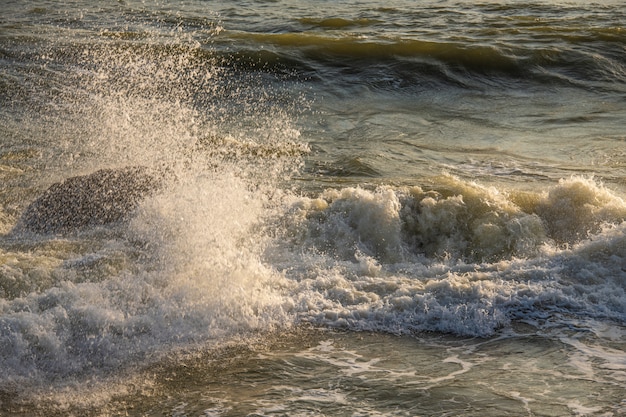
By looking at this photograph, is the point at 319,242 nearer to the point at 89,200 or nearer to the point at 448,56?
the point at 89,200

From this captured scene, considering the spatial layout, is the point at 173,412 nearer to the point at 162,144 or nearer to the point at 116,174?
the point at 116,174

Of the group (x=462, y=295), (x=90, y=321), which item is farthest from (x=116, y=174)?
(x=462, y=295)

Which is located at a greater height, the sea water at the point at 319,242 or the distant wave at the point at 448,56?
the distant wave at the point at 448,56

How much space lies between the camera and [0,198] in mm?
8469

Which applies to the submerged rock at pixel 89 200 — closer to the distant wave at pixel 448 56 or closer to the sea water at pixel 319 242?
the sea water at pixel 319 242

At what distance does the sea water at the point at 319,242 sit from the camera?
5383mm

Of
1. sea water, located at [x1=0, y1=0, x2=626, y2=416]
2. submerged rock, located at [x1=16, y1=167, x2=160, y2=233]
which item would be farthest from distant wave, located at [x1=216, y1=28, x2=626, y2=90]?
submerged rock, located at [x1=16, y1=167, x2=160, y2=233]

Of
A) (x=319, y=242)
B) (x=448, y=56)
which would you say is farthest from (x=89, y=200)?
(x=448, y=56)

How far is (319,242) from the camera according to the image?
25.3 ft

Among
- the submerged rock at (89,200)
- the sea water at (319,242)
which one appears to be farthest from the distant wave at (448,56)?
the submerged rock at (89,200)

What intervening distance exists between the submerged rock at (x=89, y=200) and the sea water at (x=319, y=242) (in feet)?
0.52

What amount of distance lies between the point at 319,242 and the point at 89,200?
7.26ft

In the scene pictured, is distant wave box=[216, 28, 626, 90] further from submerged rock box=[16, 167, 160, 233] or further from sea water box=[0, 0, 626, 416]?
submerged rock box=[16, 167, 160, 233]

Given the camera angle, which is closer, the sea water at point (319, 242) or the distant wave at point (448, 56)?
the sea water at point (319, 242)
